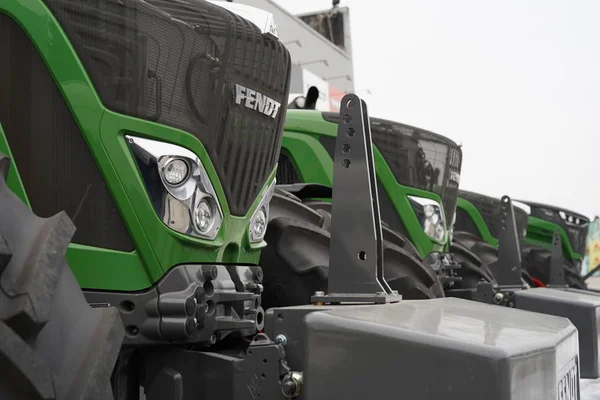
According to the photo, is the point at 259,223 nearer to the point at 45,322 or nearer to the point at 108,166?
the point at 108,166

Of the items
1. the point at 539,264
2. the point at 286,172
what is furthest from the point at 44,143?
the point at 539,264

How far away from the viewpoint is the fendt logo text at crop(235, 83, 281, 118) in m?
2.24

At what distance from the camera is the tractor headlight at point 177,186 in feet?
6.43

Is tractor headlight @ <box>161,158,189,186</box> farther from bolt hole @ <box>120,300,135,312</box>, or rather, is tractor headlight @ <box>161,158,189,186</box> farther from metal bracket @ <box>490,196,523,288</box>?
metal bracket @ <box>490,196,523,288</box>

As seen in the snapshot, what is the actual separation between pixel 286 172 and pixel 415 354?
9.40 feet

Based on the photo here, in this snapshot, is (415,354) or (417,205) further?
(417,205)

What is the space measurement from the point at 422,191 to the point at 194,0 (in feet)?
9.88

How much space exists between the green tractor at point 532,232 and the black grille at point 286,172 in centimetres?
339

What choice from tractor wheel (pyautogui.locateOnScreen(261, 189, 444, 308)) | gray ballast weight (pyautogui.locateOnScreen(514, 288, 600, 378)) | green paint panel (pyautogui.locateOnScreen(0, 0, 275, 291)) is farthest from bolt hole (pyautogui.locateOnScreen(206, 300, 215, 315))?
gray ballast weight (pyautogui.locateOnScreen(514, 288, 600, 378))

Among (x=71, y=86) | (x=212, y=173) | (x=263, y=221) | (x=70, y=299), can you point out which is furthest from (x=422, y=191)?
(x=70, y=299)

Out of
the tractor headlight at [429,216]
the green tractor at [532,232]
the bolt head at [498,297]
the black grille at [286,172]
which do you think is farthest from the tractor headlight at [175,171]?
the green tractor at [532,232]

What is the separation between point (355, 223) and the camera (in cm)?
203

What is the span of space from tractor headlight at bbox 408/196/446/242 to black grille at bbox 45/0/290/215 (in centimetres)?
253

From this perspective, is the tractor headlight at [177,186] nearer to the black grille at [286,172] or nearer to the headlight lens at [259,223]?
the headlight lens at [259,223]
